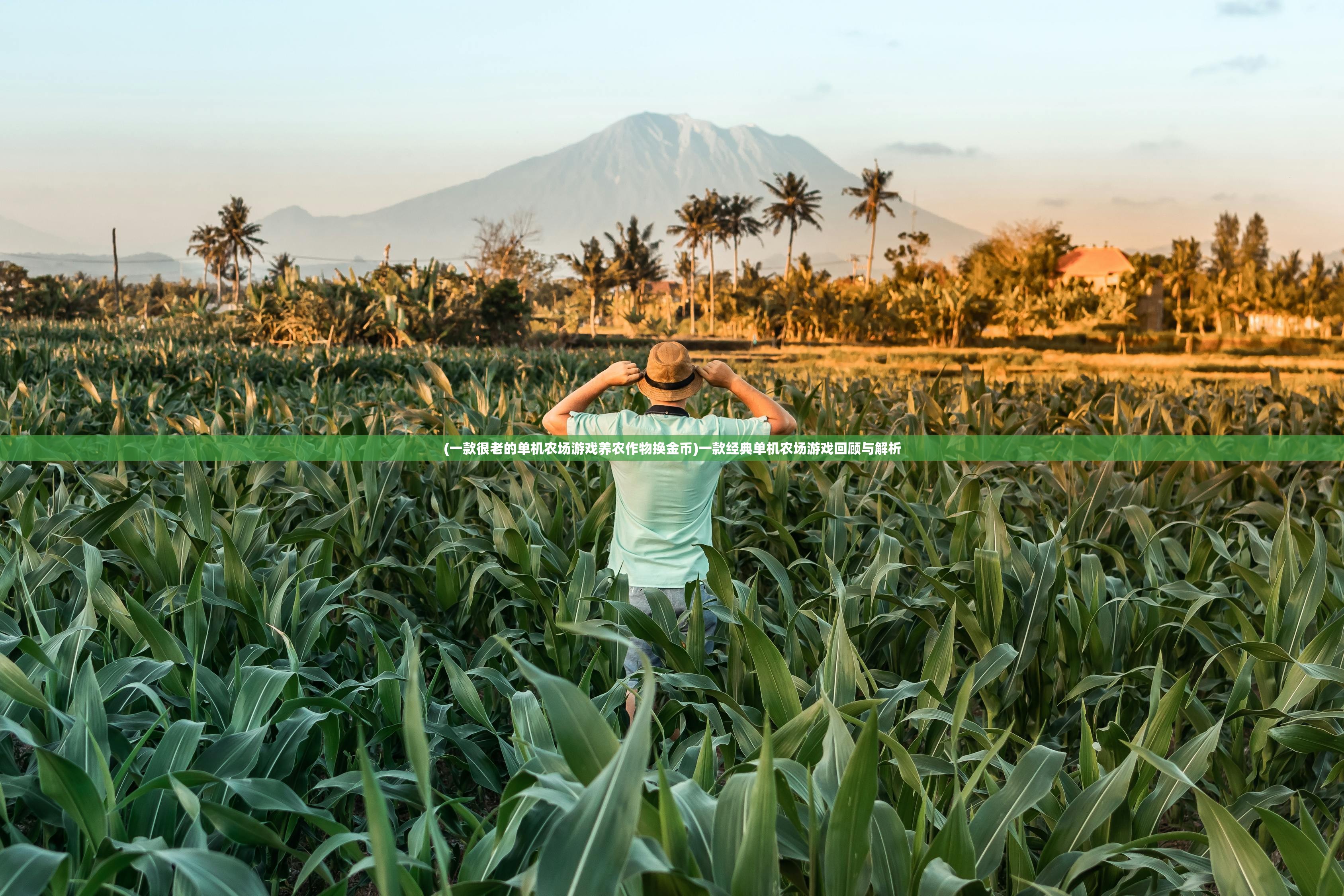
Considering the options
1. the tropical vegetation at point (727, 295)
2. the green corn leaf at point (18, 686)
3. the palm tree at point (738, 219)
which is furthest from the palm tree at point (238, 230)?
the green corn leaf at point (18, 686)

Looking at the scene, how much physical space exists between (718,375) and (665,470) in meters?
0.30

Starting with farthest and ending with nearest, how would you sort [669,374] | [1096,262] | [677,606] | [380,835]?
[1096,262]
[677,606]
[669,374]
[380,835]

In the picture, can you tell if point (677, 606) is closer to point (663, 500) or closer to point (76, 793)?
point (663, 500)

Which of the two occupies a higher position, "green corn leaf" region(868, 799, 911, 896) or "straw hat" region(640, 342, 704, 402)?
"straw hat" region(640, 342, 704, 402)

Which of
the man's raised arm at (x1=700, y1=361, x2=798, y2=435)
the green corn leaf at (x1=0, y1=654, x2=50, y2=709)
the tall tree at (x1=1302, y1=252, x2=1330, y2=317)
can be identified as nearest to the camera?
the green corn leaf at (x1=0, y1=654, x2=50, y2=709)

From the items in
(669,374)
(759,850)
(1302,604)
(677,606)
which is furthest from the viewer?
(677,606)

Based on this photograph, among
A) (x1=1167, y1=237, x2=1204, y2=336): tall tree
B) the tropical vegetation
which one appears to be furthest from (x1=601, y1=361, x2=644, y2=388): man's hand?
(x1=1167, y1=237, x2=1204, y2=336): tall tree

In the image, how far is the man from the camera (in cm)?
229

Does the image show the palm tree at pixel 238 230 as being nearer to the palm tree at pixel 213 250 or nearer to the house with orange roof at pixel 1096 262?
the palm tree at pixel 213 250

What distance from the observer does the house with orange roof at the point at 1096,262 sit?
73.2m

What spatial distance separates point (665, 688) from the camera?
1.84 meters

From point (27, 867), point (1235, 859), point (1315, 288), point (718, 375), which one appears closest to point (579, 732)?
point (27, 867)

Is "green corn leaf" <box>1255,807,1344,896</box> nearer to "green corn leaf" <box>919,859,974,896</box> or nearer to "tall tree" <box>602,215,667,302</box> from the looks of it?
"green corn leaf" <box>919,859,974,896</box>

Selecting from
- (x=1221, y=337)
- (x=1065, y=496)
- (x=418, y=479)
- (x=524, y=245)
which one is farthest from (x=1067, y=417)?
(x=524, y=245)
